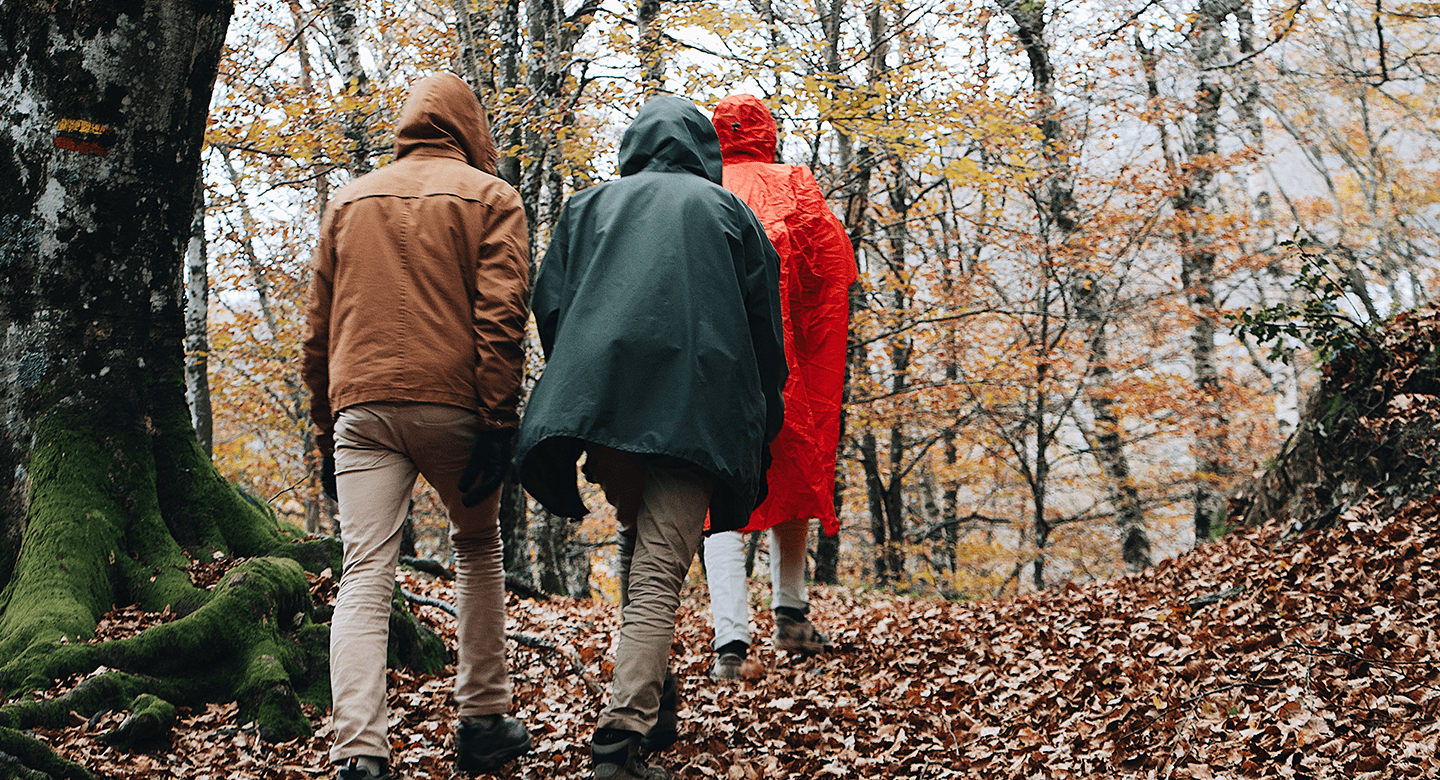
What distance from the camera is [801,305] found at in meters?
4.80

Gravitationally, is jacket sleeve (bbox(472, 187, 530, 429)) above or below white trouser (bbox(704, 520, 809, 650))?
above

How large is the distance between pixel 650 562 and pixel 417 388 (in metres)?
1.02

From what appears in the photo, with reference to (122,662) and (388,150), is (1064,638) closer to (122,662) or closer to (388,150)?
(122,662)

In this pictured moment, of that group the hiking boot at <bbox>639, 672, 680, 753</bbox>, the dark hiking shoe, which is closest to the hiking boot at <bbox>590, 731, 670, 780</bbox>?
the hiking boot at <bbox>639, 672, 680, 753</bbox>

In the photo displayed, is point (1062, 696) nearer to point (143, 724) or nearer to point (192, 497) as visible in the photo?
point (143, 724)

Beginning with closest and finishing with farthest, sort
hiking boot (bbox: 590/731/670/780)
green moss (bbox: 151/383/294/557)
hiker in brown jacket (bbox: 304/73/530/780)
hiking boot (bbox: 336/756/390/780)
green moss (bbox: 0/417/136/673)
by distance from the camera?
1. hiking boot (bbox: 336/756/390/780)
2. hiking boot (bbox: 590/731/670/780)
3. hiker in brown jacket (bbox: 304/73/530/780)
4. green moss (bbox: 0/417/136/673)
5. green moss (bbox: 151/383/294/557)

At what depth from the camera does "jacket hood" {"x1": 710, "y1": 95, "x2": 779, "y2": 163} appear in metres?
4.99

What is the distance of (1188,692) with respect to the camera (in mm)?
3750

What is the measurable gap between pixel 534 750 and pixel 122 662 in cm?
165

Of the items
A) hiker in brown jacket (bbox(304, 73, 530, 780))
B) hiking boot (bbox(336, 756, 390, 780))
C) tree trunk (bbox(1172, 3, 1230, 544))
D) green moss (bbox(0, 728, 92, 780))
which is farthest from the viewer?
tree trunk (bbox(1172, 3, 1230, 544))

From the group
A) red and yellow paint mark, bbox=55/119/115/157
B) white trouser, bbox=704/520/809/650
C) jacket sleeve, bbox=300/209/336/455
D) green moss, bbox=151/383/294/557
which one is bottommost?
white trouser, bbox=704/520/809/650

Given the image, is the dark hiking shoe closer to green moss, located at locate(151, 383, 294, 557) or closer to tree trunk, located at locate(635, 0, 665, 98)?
green moss, located at locate(151, 383, 294, 557)

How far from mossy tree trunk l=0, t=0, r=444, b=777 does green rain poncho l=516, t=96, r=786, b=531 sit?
1698 mm

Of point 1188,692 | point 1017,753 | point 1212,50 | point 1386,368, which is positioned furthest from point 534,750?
point 1212,50
